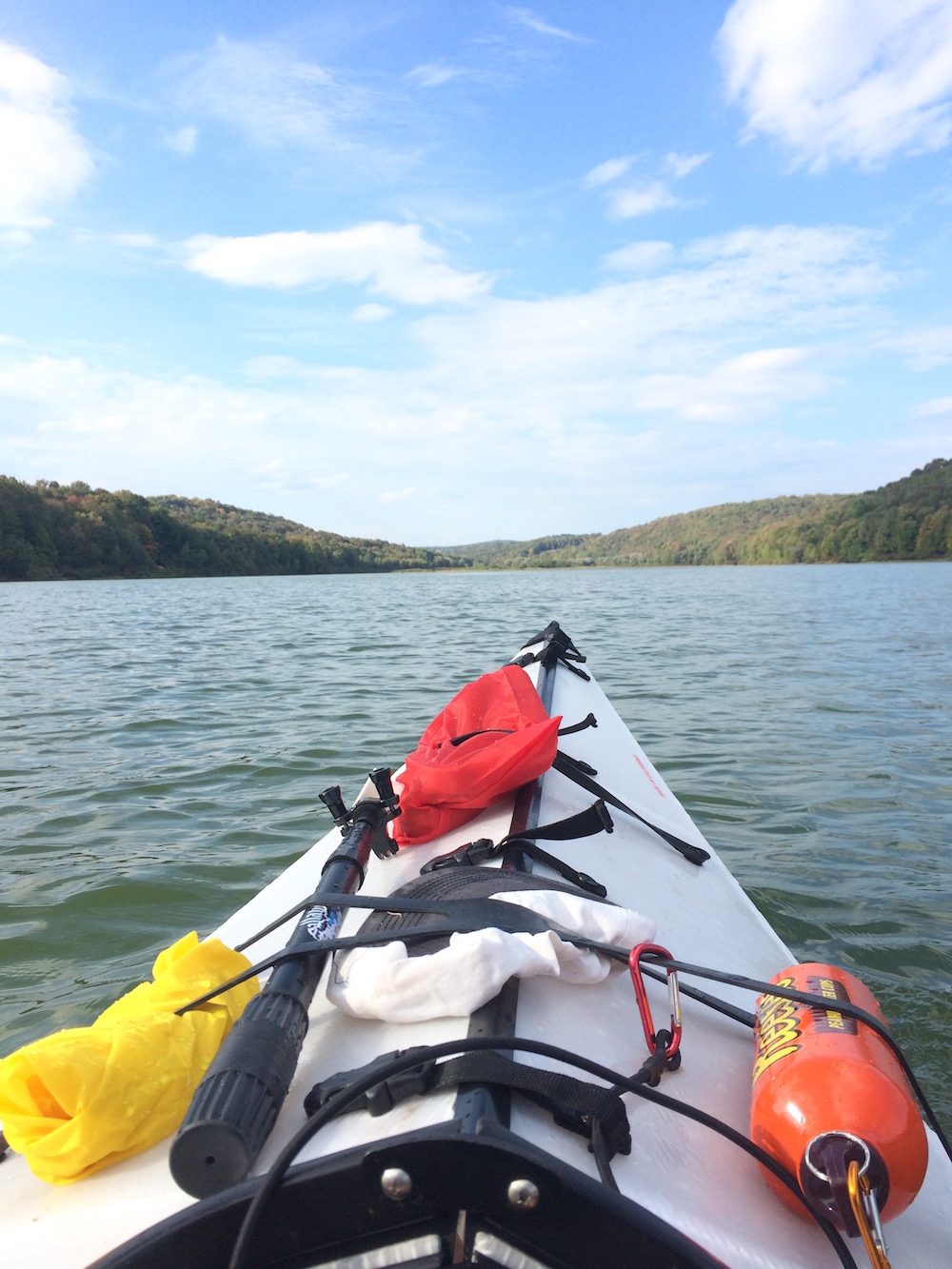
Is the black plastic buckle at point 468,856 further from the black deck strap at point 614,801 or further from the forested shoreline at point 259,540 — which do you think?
the forested shoreline at point 259,540

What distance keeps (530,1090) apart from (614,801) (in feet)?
6.88

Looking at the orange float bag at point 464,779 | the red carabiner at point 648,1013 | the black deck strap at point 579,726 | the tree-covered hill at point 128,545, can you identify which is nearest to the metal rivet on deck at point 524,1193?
the red carabiner at point 648,1013

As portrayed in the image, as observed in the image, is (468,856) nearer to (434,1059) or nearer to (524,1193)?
(434,1059)

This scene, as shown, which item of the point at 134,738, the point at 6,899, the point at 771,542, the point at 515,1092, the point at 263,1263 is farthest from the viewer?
the point at 771,542

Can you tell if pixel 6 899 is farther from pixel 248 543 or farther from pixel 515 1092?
pixel 248 543

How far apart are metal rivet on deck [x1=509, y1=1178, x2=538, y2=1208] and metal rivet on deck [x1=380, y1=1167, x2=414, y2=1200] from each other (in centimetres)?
12

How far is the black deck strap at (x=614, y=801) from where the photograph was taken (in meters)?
2.96

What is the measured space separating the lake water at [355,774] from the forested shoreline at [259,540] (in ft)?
136

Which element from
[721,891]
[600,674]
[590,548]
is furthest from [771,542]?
[721,891]

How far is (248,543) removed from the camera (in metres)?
65.4

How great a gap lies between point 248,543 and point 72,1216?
67281 mm

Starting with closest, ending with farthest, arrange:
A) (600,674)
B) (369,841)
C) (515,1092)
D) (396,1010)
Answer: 1. (515,1092)
2. (396,1010)
3. (369,841)
4. (600,674)

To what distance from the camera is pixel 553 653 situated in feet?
19.2

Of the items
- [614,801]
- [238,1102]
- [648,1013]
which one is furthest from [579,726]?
[238,1102]
